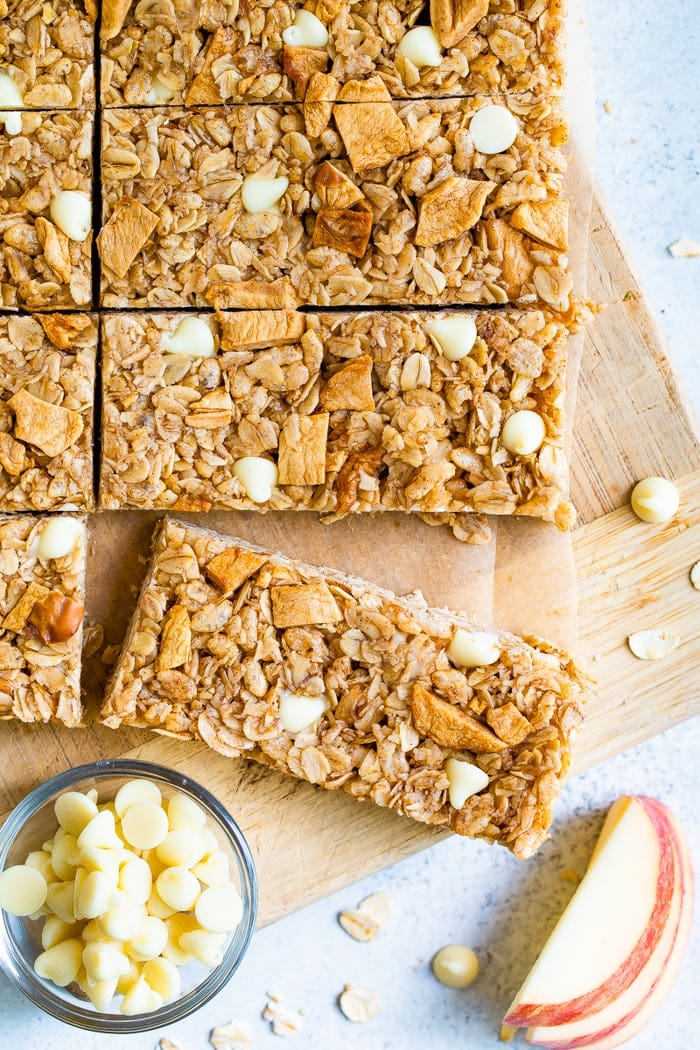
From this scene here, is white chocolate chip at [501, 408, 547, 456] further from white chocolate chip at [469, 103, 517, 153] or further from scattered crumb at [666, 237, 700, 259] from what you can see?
scattered crumb at [666, 237, 700, 259]

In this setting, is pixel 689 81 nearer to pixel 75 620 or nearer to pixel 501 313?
pixel 501 313

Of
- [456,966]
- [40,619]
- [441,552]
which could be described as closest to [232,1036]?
[456,966]

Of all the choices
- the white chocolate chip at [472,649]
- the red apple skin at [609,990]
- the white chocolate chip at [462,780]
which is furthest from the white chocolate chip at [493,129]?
the red apple skin at [609,990]

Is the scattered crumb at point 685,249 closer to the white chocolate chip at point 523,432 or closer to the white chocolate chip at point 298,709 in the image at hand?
the white chocolate chip at point 523,432

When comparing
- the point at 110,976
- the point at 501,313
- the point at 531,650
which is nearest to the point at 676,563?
the point at 531,650

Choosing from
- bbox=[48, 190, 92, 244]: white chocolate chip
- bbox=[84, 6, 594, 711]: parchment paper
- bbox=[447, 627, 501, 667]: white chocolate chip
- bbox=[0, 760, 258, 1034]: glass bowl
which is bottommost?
bbox=[0, 760, 258, 1034]: glass bowl

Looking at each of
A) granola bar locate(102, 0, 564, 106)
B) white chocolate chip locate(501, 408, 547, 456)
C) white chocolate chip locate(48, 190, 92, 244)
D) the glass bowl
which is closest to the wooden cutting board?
the glass bowl
